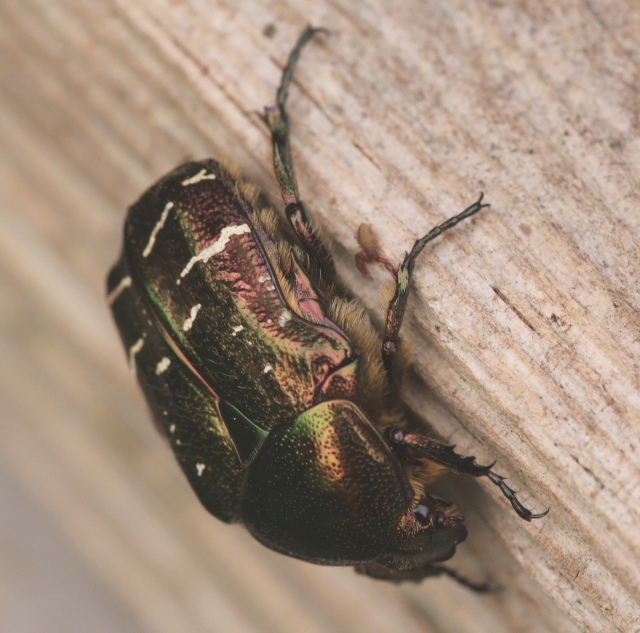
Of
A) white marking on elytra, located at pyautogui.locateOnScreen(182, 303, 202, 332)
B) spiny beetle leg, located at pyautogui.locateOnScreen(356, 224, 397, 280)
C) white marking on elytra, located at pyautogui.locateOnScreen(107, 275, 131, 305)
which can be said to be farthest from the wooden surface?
white marking on elytra, located at pyautogui.locateOnScreen(182, 303, 202, 332)

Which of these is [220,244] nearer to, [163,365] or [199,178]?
[199,178]

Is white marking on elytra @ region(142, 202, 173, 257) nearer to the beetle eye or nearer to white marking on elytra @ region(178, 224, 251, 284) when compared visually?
white marking on elytra @ region(178, 224, 251, 284)

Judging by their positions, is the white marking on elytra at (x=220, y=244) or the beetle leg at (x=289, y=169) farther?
the white marking on elytra at (x=220, y=244)

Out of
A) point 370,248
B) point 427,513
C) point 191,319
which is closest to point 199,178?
point 191,319

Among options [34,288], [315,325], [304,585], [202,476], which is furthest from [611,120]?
[34,288]

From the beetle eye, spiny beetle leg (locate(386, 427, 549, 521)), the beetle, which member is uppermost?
the beetle

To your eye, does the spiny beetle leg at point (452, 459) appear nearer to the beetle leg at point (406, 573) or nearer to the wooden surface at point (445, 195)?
the wooden surface at point (445, 195)

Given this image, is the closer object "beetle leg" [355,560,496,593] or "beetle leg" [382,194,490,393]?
"beetle leg" [382,194,490,393]

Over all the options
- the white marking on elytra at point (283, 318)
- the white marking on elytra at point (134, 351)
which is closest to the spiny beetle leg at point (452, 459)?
the white marking on elytra at point (283, 318)
